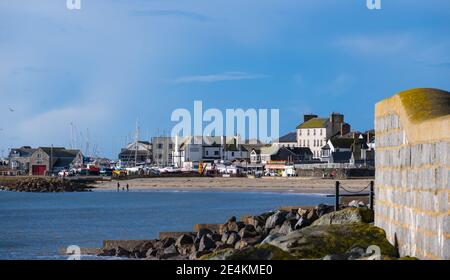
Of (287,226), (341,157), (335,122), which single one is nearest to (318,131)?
(335,122)

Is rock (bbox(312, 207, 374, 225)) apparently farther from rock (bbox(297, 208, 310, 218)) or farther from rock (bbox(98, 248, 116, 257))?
rock (bbox(98, 248, 116, 257))

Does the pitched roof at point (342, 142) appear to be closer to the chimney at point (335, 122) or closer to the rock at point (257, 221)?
the chimney at point (335, 122)

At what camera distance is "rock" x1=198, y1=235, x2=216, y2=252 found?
76.3 feet

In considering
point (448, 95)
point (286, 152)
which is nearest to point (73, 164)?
point (286, 152)

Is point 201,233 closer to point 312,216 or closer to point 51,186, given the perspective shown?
point 312,216

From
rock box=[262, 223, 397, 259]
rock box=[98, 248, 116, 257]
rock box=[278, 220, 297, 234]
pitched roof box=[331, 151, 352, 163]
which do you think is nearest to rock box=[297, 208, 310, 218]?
rock box=[278, 220, 297, 234]

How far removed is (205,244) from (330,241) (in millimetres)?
9712

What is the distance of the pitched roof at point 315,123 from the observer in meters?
140

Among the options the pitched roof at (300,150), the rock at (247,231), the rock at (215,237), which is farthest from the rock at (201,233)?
the pitched roof at (300,150)

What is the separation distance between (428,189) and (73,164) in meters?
163

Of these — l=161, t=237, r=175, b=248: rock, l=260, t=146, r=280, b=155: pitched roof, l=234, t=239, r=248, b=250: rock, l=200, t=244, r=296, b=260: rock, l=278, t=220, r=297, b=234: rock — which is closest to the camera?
l=200, t=244, r=296, b=260: rock

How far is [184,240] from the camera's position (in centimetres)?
2561

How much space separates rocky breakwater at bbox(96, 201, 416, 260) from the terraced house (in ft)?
365

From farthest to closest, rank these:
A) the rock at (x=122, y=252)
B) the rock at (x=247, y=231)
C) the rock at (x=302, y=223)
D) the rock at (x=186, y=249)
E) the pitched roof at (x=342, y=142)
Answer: the pitched roof at (x=342, y=142)
the rock at (x=122, y=252)
the rock at (x=247, y=231)
the rock at (x=186, y=249)
the rock at (x=302, y=223)
